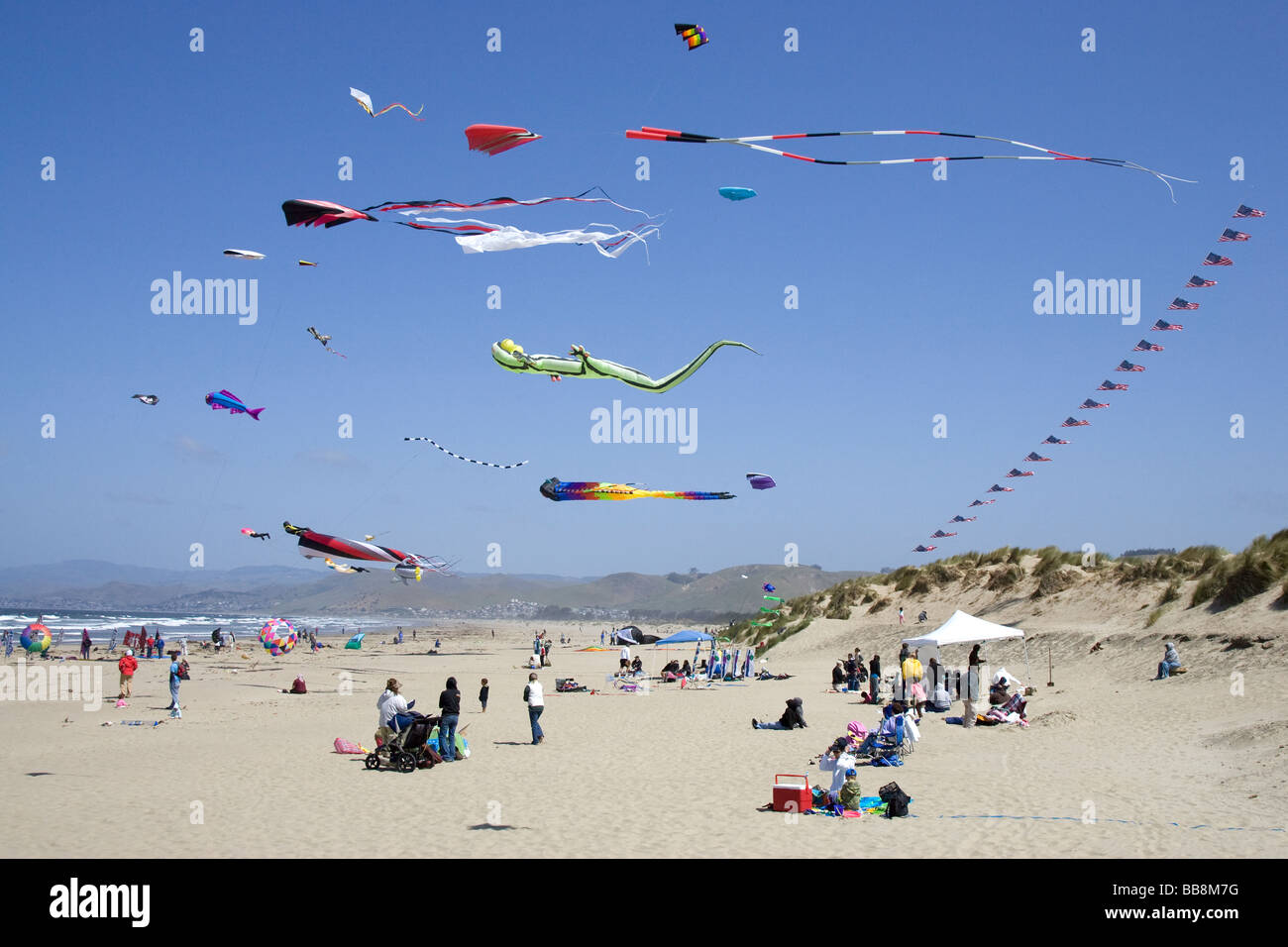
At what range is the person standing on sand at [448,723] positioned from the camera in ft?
41.7

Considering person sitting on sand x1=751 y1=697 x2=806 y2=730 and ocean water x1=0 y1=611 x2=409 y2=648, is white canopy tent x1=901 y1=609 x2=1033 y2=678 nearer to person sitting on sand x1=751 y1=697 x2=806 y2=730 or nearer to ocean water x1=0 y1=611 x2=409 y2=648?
person sitting on sand x1=751 y1=697 x2=806 y2=730

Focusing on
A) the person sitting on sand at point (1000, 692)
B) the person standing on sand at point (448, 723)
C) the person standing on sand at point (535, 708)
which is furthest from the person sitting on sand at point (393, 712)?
the person sitting on sand at point (1000, 692)

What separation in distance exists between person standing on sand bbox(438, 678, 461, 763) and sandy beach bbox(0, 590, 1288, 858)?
486mm

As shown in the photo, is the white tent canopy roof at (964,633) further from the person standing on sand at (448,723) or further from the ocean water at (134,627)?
the ocean water at (134,627)

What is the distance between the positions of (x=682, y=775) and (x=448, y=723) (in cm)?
343

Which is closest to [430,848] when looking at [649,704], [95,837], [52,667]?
[95,837]

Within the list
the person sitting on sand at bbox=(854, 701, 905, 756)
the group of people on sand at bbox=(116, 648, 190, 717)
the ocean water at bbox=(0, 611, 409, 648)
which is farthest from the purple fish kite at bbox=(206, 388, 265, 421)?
the ocean water at bbox=(0, 611, 409, 648)

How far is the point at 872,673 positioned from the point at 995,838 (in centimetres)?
1168

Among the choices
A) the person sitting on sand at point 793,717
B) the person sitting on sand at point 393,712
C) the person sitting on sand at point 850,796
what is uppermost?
the person sitting on sand at point 393,712

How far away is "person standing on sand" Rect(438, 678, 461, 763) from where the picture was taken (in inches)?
501

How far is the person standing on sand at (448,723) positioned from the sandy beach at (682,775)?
486 mm
